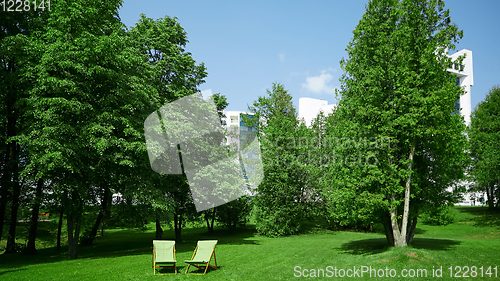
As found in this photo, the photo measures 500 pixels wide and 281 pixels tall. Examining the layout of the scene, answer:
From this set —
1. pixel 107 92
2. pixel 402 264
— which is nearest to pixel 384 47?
pixel 402 264

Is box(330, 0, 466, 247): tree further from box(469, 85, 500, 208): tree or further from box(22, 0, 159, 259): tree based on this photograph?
box(469, 85, 500, 208): tree

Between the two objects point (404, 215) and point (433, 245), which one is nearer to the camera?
point (404, 215)

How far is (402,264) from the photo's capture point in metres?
10.8

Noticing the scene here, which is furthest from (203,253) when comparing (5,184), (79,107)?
(5,184)

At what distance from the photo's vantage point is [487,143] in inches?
1191

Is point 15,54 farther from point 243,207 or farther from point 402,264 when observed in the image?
point 243,207

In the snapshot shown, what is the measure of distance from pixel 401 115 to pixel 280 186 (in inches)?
502

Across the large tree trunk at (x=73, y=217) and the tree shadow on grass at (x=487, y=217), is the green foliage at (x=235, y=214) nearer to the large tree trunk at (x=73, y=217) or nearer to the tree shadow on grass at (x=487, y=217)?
the large tree trunk at (x=73, y=217)

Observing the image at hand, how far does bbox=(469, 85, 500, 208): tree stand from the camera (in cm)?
2748

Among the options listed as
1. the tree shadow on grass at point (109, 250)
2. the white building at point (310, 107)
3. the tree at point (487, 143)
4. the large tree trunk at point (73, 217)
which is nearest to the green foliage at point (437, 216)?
the tree shadow on grass at point (109, 250)

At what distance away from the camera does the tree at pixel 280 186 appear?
81.5 feet

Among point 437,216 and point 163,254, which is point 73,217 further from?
point 437,216

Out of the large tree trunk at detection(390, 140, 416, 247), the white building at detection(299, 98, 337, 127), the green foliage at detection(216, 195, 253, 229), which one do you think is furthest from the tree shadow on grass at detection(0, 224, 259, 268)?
the white building at detection(299, 98, 337, 127)

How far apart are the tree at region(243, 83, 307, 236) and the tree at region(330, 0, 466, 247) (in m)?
10.0
